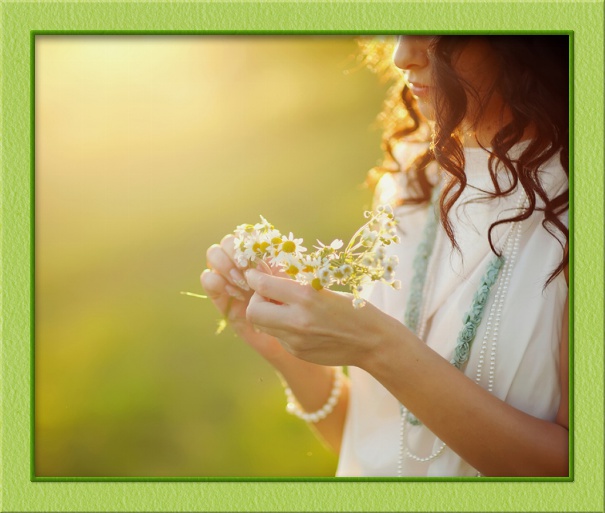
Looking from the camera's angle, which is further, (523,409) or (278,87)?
(278,87)

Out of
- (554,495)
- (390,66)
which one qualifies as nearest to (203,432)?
(554,495)

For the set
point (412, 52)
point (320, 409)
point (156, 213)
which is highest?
point (412, 52)

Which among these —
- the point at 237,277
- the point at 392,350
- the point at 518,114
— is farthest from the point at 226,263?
the point at 518,114

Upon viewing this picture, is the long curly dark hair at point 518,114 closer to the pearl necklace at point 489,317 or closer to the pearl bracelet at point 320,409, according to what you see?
the pearl necklace at point 489,317

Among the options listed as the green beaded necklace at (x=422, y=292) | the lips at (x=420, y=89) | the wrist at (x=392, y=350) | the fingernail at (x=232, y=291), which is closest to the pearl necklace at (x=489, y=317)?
the green beaded necklace at (x=422, y=292)

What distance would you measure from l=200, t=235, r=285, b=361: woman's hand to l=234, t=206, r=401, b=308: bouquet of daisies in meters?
0.08

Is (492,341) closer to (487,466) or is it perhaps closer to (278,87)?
(487,466)

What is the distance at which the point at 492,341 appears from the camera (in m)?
1.09

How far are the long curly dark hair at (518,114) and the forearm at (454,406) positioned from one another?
0.77 ft

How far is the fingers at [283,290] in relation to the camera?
0.99m

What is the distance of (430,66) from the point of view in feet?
3.67

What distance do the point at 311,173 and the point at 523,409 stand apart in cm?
61

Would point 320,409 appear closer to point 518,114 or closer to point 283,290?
point 283,290

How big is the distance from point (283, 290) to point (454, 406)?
338mm
